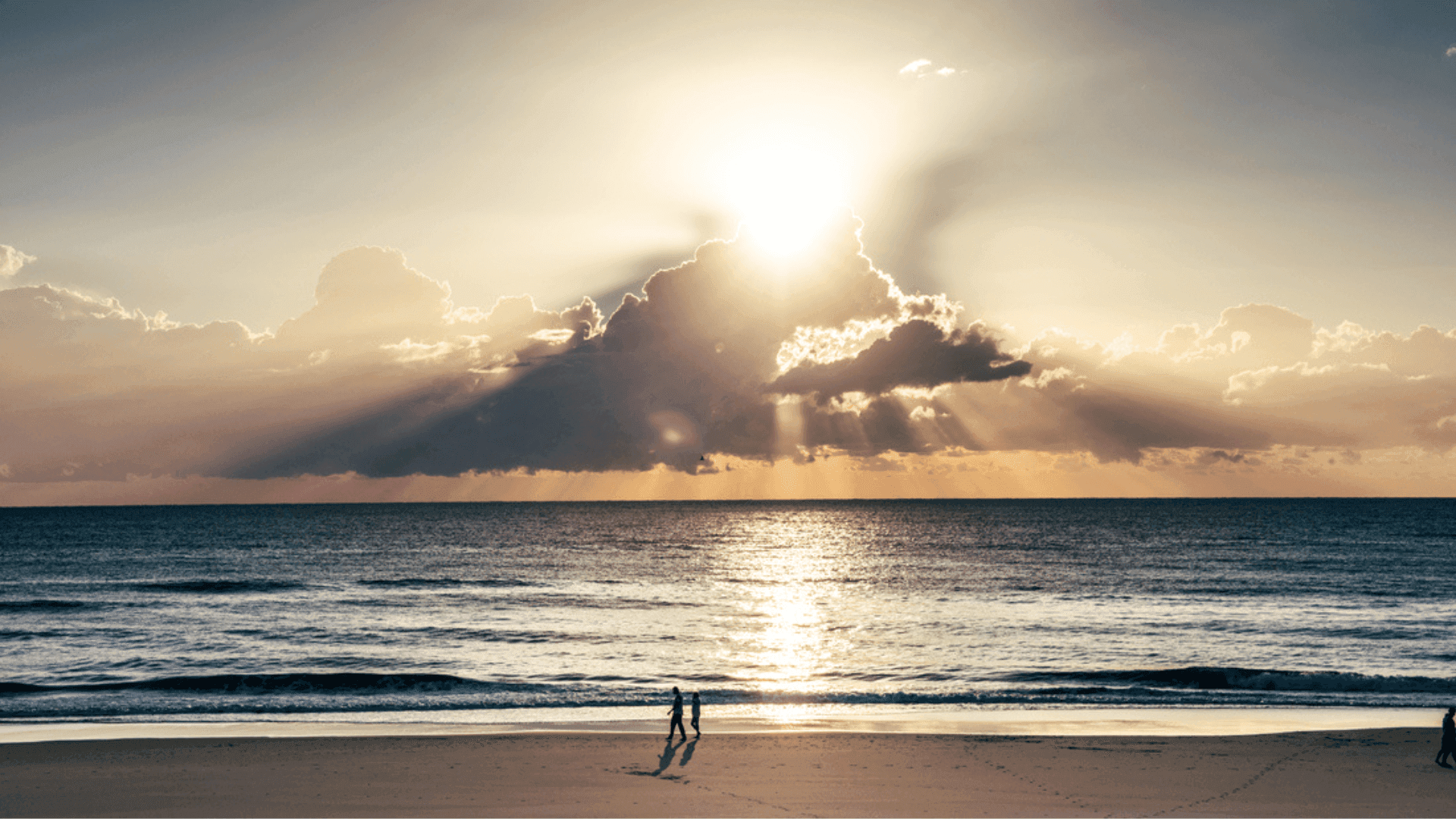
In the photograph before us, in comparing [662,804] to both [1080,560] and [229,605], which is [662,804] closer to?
[229,605]

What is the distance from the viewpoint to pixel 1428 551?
325 feet

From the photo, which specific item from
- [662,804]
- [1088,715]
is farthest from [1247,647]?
[662,804]

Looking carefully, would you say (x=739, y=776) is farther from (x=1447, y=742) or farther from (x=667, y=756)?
(x=1447, y=742)

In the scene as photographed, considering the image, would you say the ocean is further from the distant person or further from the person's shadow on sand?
the distant person

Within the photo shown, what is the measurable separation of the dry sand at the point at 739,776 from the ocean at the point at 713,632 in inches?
216

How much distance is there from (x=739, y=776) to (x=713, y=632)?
81.6ft

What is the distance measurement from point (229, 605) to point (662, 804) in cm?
4862

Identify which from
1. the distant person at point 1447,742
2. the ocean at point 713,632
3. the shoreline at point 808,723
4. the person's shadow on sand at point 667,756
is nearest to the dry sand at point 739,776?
the person's shadow on sand at point 667,756

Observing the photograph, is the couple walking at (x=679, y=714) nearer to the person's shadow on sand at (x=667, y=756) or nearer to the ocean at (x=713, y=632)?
the person's shadow on sand at (x=667, y=756)

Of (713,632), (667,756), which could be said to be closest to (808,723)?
(667,756)

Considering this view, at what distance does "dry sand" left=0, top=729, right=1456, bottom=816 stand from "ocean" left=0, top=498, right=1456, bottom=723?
5.48 m

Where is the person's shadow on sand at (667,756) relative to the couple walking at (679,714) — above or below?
below

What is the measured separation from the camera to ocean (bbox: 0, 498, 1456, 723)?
31.8 m

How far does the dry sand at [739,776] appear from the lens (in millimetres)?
19078
